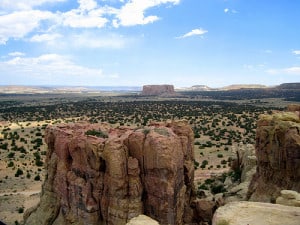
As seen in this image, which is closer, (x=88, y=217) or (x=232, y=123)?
(x=88, y=217)

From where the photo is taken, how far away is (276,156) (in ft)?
83.1

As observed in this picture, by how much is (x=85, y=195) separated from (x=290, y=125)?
1411 centimetres

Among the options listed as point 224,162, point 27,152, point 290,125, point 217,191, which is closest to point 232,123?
point 224,162

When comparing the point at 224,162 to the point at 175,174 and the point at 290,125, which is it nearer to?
the point at 290,125

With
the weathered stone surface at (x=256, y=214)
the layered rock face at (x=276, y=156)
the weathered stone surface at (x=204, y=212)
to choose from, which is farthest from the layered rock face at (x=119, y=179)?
the layered rock face at (x=276, y=156)

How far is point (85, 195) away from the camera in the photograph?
21.4 meters

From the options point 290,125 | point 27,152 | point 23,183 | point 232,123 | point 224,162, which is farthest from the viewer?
point 232,123

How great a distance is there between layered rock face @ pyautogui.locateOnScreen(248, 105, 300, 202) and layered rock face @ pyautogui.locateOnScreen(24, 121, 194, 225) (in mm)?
5523

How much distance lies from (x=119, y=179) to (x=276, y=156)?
37.1 feet

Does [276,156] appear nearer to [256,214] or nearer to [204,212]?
[204,212]

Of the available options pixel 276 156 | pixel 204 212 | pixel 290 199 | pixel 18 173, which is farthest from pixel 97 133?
pixel 18 173

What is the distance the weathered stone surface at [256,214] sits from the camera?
1596 cm

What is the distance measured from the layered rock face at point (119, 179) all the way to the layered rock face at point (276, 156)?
A: 552 cm

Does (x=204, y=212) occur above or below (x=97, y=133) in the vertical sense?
below
